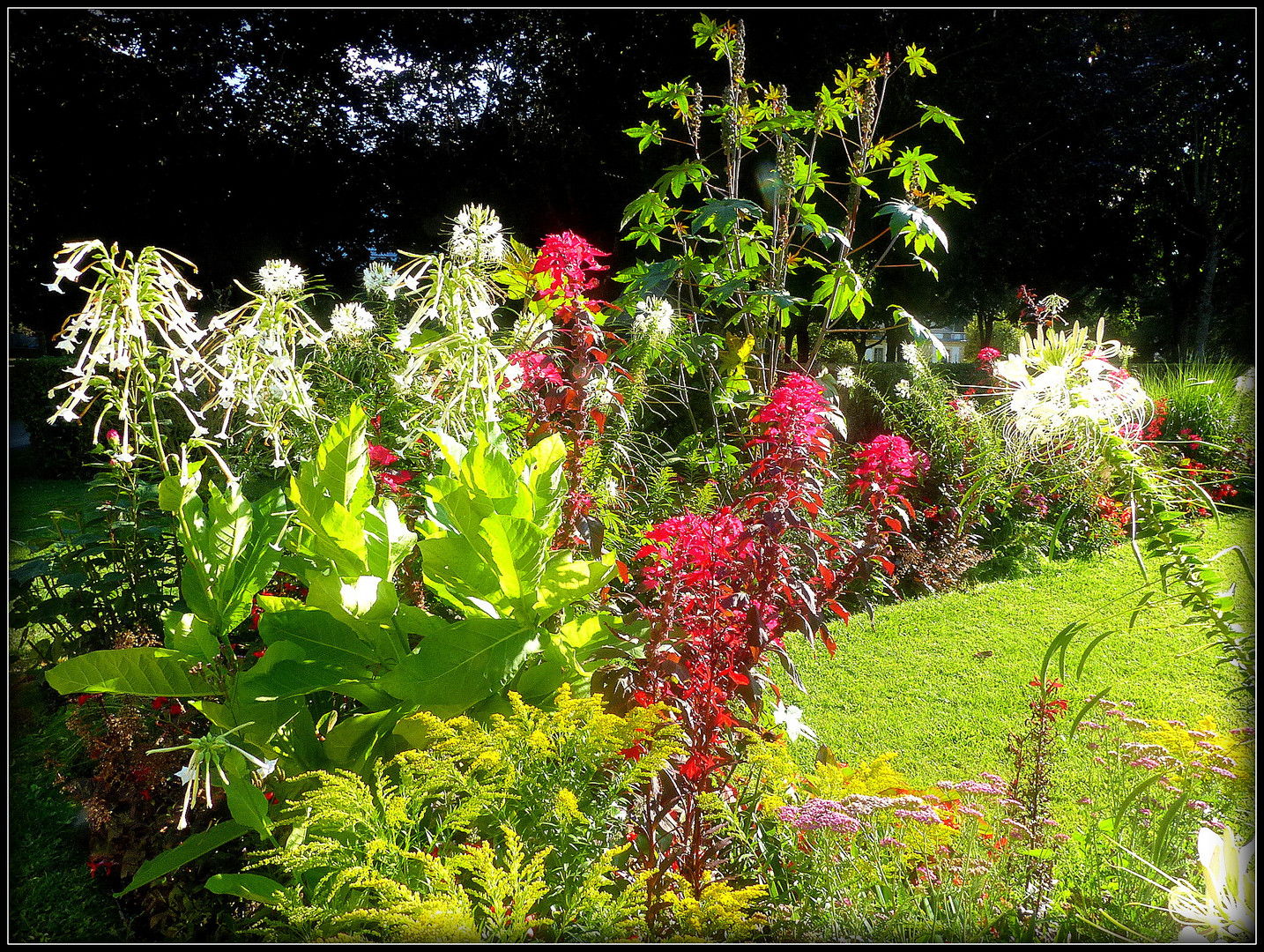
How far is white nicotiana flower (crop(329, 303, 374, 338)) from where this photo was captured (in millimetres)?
3416

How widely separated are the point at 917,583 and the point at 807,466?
3.18 meters

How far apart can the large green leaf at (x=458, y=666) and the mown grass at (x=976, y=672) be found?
1.23 metres

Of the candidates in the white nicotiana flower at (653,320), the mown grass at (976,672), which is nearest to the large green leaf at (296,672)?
the mown grass at (976,672)

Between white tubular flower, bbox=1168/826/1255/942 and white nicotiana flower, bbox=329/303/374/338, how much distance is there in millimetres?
3337

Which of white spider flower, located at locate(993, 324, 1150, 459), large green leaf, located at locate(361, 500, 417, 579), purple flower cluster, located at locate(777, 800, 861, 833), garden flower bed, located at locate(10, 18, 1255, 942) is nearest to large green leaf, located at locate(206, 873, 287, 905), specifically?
garden flower bed, located at locate(10, 18, 1255, 942)

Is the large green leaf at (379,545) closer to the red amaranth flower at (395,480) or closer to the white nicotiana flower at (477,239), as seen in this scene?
the red amaranth flower at (395,480)

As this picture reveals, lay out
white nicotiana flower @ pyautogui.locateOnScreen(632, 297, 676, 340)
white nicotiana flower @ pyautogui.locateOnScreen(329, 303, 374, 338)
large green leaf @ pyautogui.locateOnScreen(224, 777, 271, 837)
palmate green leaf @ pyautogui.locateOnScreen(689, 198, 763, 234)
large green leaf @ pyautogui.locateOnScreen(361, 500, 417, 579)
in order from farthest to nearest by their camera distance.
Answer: white nicotiana flower @ pyautogui.locateOnScreen(632, 297, 676, 340), white nicotiana flower @ pyautogui.locateOnScreen(329, 303, 374, 338), palmate green leaf @ pyautogui.locateOnScreen(689, 198, 763, 234), large green leaf @ pyautogui.locateOnScreen(361, 500, 417, 579), large green leaf @ pyautogui.locateOnScreen(224, 777, 271, 837)

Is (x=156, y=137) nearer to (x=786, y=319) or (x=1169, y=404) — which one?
(x=786, y=319)

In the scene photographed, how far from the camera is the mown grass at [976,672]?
3002 millimetres

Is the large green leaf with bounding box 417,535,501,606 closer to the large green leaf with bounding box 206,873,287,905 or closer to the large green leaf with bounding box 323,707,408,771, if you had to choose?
the large green leaf with bounding box 323,707,408,771

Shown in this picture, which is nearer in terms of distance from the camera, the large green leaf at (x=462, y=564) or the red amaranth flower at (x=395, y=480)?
the large green leaf at (x=462, y=564)

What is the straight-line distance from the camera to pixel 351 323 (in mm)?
3500

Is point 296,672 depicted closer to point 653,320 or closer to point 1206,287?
point 653,320

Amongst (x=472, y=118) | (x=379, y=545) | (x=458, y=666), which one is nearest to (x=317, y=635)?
(x=379, y=545)
